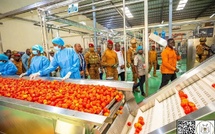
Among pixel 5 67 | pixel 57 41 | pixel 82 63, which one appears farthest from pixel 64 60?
pixel 5 67

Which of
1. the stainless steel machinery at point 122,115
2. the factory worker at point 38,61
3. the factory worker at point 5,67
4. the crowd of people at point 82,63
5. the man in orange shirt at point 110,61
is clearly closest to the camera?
the stainless steel machinery at point 122,115

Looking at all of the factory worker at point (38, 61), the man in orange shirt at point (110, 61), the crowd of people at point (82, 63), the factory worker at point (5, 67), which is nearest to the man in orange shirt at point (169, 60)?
the crowd of people at point (82, 63)

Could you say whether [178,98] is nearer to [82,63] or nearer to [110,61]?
[110,61]

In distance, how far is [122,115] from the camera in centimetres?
169

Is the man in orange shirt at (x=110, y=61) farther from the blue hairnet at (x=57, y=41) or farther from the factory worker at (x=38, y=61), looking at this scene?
the factory worker at (x=38, y=61)

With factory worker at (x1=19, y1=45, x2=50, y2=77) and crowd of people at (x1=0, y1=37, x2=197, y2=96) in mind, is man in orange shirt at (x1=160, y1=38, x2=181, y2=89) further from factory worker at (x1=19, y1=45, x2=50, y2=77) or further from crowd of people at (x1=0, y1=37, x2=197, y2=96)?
factory worker at (x1=19, y1=45, x2=50, y2=77)

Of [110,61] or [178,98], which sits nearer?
[178,98]

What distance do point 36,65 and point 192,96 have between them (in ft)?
11.4

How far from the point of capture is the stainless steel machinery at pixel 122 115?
107 cm

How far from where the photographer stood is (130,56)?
4.75 meters

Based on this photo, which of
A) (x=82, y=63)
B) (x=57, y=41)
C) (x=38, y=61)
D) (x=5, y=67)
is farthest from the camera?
(x=82, y=63)

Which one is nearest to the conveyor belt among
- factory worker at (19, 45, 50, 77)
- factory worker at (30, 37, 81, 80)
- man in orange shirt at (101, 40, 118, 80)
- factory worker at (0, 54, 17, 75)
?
factory worker at (30, 37, 81, 80)

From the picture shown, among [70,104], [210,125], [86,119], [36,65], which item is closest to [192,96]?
[210,125]

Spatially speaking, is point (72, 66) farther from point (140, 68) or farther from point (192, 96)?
point (192, 96)
